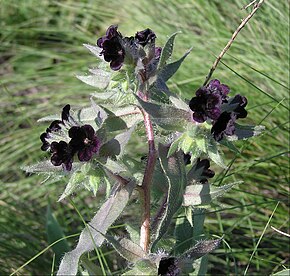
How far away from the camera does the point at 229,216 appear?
7.79 ft

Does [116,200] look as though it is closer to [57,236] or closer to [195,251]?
[195,251]

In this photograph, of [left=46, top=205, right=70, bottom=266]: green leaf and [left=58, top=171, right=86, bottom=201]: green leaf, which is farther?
[left=46, top=205, right=70, bottom=266]: green leaf

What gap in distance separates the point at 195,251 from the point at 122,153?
0.26 metres

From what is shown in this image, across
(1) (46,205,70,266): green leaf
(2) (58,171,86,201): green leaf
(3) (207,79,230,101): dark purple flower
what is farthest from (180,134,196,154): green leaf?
(1) (46,205,70,266): green leaf

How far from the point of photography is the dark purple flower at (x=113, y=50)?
3.88ft

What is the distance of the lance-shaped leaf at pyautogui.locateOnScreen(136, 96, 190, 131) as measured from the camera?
1.18m

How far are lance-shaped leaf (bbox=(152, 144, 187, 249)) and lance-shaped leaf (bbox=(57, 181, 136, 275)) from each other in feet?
0.26

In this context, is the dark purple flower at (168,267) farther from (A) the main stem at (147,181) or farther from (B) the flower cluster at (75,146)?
(B) the flower cluster at (75,146)

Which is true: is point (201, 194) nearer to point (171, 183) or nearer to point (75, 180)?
point (171, 183)

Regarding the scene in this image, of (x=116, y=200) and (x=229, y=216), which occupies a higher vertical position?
(x=116, y=200)

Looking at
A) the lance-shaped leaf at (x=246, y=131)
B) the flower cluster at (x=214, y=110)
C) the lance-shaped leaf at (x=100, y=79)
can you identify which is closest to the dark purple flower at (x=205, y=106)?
the flower cluster at (x=214, y=110)

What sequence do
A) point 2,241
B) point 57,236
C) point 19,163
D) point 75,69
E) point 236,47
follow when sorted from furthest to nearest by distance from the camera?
point 75,69 → point 19,163 → point 236,47 → point 2,241 → point 57,236

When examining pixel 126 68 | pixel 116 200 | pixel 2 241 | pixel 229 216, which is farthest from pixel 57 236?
pixel 229 216

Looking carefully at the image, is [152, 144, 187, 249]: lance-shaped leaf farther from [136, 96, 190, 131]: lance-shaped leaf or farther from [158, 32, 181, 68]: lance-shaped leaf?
[158, 32, 181, 68]: lance-shaped leaf
